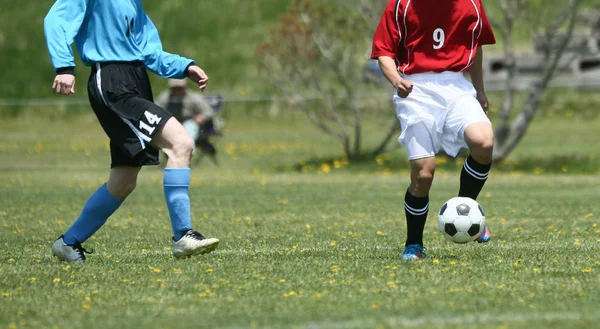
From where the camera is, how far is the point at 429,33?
22.7 feet

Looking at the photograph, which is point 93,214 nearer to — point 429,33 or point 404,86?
point 404,86

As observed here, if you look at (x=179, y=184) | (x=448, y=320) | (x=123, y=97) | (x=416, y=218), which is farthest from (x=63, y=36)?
(x=448, y=320)

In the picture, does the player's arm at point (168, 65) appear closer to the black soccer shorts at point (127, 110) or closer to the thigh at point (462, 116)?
the black soccer shorts at point (127, 110)

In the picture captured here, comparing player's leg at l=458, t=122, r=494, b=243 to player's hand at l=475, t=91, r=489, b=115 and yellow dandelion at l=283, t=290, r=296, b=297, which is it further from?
yellow dandelion at l=283, t=290, r=296, b=297

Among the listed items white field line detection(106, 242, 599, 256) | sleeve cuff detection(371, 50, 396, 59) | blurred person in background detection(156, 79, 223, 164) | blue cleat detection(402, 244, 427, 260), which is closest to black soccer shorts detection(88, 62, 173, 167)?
white field line detection(106, 242, 599, 256)

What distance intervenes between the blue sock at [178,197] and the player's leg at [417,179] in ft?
4.68

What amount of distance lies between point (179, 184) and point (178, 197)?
0.08m

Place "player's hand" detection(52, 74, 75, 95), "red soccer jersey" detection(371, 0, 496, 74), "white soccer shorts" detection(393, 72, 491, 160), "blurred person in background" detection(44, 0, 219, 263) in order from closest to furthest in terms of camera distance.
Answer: "player's hand" detection(52, 74, 75, 95) < "blurred person in background" detection(44, 0, 219, 263) < "white soccer shorts" detection(393, 72, 491, 160) < "red soccer jersey" detection(371, 0, 496, 74)

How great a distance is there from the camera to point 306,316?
4934 millimetres

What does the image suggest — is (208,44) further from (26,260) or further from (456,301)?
(456,301)

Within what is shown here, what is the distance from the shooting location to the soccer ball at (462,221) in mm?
6922

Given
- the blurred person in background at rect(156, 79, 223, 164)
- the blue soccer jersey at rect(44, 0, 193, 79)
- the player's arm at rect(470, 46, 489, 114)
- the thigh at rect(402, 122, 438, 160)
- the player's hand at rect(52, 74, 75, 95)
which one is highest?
the blue soccer jersey at rect(44, 0, 193, 79)

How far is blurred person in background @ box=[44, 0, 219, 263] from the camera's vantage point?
21.8 feet

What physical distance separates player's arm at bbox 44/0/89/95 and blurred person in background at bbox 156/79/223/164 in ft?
36.0
